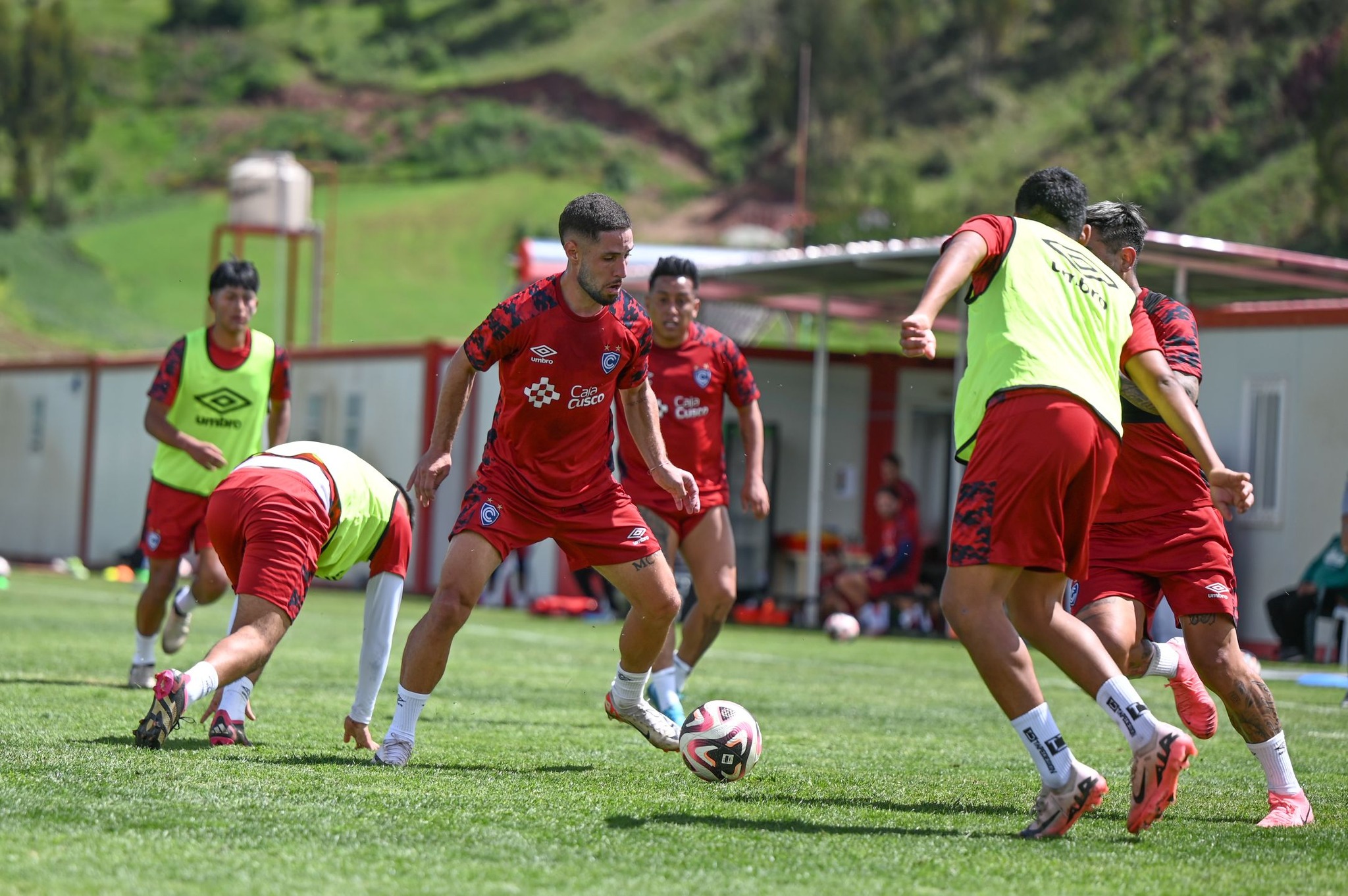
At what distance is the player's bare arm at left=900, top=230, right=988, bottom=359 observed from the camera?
4.75 metres

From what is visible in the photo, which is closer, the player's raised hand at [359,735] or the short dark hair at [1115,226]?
the short dark hair at [1115,226]

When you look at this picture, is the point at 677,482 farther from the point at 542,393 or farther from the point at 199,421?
the point at 199,421

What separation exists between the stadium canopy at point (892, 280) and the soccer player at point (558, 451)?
9.93m

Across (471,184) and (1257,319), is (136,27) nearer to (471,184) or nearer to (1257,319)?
(471,184)

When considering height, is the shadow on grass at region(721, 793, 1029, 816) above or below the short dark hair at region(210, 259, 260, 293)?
below

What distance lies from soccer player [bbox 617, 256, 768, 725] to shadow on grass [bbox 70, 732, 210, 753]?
106 inches

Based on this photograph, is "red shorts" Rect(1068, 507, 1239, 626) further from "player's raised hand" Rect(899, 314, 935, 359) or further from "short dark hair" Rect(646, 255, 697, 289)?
"short dark hair" Rect(646, 255, 697, 289)

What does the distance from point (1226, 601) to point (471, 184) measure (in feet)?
259

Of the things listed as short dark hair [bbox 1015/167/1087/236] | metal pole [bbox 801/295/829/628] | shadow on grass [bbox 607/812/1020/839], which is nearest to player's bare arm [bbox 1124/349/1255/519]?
short dark hair [bbox 1015/167/1087/236]

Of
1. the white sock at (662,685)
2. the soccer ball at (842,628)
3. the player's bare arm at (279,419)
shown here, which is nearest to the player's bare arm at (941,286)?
the white sock at (662,685)

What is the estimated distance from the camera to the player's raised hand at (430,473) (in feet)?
20.0

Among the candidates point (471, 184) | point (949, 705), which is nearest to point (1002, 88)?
point (471, 184)

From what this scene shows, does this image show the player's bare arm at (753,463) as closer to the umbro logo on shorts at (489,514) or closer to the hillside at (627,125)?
the umbro logo on shorts at (489,514)

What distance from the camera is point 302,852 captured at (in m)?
4.54
